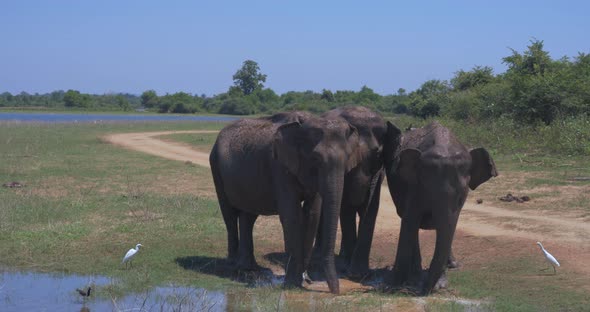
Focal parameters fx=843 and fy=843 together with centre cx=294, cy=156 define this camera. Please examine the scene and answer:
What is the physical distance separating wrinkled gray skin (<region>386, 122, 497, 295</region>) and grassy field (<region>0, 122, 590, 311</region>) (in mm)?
477

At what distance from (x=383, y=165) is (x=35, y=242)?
5768 mm

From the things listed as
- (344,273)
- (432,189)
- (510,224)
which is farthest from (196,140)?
(432,189)

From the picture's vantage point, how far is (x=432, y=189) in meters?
9.90

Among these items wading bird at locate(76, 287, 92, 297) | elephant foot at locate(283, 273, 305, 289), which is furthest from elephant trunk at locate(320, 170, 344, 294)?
wading bird at locate(76, 287, 92, 297)

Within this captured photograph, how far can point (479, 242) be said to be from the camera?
45.2 ft

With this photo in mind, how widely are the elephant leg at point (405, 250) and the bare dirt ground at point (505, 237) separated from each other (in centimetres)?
73

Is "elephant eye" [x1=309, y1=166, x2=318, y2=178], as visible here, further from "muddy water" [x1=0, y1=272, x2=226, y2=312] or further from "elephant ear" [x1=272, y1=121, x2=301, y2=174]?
"muddy water" [x1=0, y1=272, x2=226, y2=312]

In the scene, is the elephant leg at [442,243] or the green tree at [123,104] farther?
the green tree at [123,104]

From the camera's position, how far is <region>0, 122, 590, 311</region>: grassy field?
33.4 ft

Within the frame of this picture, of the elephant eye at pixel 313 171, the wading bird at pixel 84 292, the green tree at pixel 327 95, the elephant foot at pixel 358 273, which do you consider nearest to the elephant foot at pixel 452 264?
the elephant foot at pixel 358 273

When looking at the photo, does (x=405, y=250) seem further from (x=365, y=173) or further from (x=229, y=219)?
(x=229, y=219)

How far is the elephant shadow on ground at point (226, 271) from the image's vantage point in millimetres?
11706

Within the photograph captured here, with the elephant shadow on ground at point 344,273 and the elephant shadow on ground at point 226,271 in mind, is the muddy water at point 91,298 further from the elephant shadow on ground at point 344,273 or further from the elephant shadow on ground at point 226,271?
the elephant shadow on ground at point 344,273

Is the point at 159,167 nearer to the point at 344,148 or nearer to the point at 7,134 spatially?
the point at 344,148
